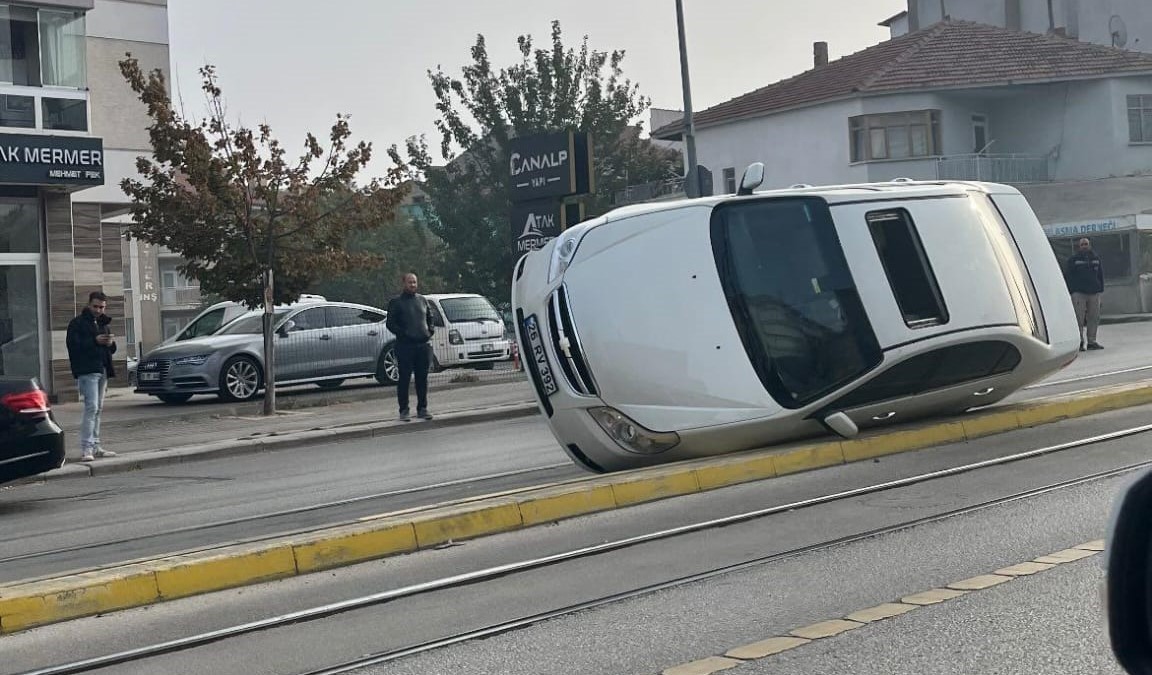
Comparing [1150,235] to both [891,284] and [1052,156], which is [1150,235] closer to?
[1052,156]

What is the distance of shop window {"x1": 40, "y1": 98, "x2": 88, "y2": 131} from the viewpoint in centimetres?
2570

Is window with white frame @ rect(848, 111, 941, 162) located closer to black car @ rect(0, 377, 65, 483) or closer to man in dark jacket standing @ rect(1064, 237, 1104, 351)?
man in dark jacket standing @ rect(1064, 237, 1104, 351)

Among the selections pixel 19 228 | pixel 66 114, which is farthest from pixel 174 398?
pixel 66 114

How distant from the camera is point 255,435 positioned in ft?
57.4

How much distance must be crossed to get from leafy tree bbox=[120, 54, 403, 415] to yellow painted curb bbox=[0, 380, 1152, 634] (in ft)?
37.8

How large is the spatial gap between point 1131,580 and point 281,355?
22364 mm

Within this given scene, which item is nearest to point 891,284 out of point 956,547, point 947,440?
point 947,440

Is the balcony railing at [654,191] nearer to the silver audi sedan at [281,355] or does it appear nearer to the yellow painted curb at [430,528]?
the silver audi sedan at [281,355]

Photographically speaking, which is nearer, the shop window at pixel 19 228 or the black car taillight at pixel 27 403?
the black car taillight at pixel 27 403

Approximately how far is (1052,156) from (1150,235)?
815cm

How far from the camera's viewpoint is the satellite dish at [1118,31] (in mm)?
52719

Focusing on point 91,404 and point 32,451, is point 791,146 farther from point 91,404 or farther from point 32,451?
point 32,451

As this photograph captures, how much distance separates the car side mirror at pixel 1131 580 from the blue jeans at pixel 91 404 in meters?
13.7

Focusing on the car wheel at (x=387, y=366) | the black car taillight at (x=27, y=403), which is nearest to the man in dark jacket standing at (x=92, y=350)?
the black car taillight at (x=27, y=403)
